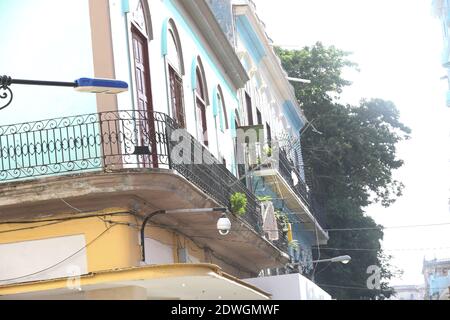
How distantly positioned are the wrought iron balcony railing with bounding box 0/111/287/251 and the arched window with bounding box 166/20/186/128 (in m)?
1.80

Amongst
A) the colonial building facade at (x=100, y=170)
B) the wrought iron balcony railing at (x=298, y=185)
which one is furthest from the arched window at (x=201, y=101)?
the wrought iron balcony railing at (x=298, y=185)

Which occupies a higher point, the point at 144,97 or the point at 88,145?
the point at 144,97

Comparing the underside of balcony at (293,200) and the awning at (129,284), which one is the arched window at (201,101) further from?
the awning at (129,284)

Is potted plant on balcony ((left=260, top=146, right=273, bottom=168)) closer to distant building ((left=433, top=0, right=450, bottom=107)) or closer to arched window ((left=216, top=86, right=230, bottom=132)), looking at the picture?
arched window ((left=216, top=86, right=230, bottom=132))

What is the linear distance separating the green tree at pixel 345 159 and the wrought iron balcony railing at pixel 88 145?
16.8 m

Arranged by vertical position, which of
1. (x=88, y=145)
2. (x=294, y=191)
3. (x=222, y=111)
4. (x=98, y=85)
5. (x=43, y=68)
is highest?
(x=222, y=111)

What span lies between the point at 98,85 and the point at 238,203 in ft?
22.4

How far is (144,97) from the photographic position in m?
13.2

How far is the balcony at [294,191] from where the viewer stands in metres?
21.1

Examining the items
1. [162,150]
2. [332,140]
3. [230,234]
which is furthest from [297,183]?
[162,150]

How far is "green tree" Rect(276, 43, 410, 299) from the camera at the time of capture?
30078 millimetres

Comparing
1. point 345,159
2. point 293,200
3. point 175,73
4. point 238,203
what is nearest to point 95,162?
point 175,73

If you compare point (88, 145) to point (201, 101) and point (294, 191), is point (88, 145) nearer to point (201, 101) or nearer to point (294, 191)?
point (201, 101)
